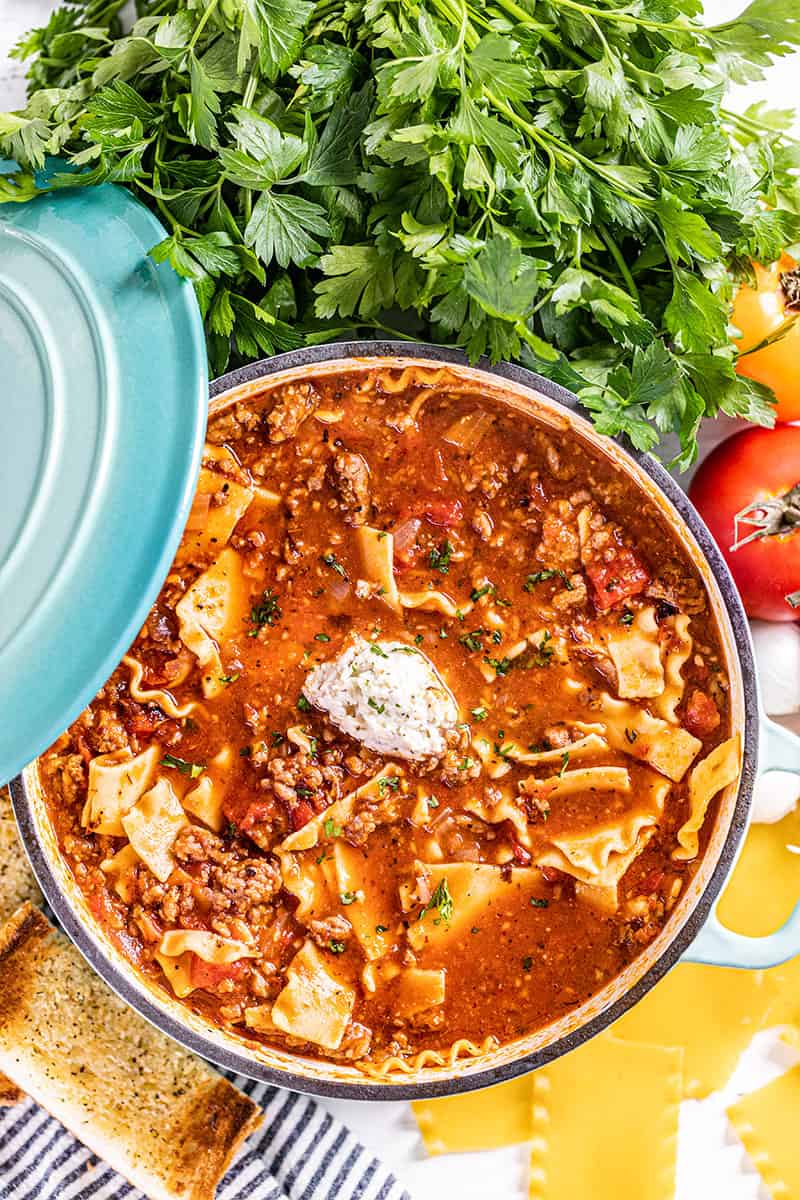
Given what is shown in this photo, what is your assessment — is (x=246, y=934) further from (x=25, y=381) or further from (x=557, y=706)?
(x=25, y=381)

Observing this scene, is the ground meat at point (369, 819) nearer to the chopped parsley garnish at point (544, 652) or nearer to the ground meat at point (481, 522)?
the chopped parsley garnish at point (544, 652)

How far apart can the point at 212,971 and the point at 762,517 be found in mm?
2920

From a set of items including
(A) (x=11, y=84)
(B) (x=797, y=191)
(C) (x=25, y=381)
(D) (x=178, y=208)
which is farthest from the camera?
(A) (x=11, y=84)

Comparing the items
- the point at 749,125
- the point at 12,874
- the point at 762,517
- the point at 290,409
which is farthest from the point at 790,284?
the point at 12,874

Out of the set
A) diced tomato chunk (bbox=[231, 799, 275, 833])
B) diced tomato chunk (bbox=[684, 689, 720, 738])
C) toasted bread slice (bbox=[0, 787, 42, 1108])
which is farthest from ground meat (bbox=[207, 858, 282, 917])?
diced tomato chunk (bbox=[684, 689, 720, 738])

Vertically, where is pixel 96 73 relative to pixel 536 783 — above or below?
above

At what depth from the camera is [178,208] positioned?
353 cm

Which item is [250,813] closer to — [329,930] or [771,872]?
[329,930]

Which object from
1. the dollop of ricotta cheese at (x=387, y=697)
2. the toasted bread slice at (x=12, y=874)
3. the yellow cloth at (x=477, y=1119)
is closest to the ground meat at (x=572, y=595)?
the dollop of ricotta cheese at (x=387, y=697)

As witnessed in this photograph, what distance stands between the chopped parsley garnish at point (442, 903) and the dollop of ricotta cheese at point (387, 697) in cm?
53

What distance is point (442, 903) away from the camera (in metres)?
4.07

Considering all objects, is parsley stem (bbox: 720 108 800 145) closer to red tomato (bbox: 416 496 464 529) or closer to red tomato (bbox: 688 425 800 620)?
red tomato (bbox: 688 425 800 620)

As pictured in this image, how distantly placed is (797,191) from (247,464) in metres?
2.35

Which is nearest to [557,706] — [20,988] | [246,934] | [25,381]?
[246,934]
